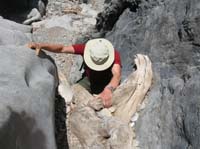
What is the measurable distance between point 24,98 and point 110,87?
160 cm

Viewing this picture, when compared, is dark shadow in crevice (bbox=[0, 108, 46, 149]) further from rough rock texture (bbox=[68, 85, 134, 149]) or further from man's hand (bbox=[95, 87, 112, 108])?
man's hand (bbox=[95, 87, 112, 108])

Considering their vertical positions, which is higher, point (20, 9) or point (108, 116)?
point (20, 9)

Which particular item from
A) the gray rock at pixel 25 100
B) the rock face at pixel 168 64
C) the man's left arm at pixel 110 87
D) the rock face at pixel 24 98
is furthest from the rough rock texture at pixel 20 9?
the gray rock at pixel 25 100

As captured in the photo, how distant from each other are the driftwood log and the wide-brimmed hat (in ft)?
1.01

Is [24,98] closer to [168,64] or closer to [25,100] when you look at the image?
[25,100]

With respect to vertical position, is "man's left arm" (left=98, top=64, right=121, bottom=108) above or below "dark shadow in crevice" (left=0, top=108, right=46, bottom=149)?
above

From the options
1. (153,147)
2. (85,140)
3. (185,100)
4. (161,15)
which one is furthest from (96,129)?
(161,15)

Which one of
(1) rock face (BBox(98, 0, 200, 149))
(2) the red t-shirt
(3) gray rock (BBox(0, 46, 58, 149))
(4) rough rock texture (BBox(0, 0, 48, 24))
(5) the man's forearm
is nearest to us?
(3) gray rock (BBox(0, 46, 58, 149))

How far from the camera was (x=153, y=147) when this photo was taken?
4.88 meters

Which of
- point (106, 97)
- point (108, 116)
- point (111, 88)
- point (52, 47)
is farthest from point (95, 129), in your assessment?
point (52, 47)

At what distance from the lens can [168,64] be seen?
5562mm

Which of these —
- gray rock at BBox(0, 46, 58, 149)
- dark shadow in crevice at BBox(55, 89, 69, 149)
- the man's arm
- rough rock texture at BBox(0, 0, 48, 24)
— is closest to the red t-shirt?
the man's arm

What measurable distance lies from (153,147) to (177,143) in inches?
13.7

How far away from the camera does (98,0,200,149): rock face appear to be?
4656mm
